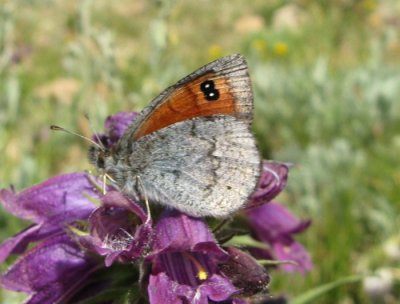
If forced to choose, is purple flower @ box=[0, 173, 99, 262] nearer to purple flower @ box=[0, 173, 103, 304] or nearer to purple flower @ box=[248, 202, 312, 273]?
purple flower @ box=[0, 173, 103, 304]

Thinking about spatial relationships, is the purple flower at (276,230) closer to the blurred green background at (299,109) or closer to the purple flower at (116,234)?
the blurred green background at (299,109)

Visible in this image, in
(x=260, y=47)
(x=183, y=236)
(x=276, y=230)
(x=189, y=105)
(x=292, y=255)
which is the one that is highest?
(x=260, y=47)

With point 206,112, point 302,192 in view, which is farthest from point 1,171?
point 206,112

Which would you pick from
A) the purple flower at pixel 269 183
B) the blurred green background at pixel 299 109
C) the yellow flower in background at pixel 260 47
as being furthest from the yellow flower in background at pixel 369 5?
the purple flower at pixel 269 183

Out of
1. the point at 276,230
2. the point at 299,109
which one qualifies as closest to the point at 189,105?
the point at 276,230

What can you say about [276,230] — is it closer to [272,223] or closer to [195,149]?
[272,223]

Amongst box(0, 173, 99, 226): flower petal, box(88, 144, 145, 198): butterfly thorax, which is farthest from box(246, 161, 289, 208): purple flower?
box(0, 173, 99, 226): flower petal
